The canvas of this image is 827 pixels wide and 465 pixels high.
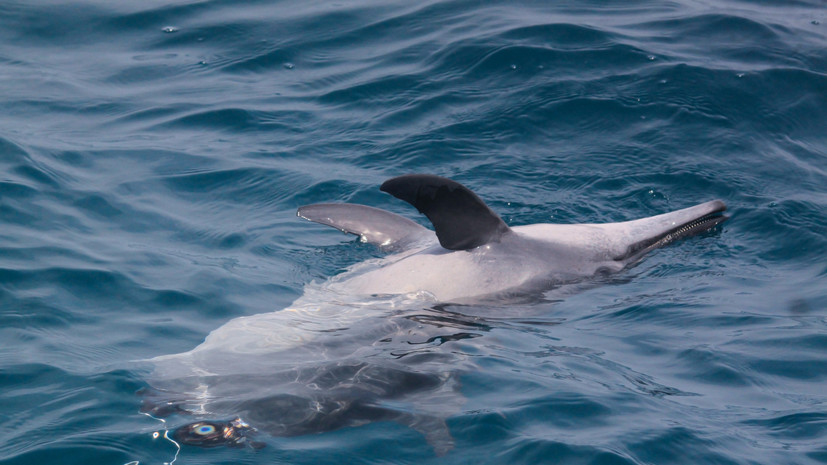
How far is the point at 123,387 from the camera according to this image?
648 cm

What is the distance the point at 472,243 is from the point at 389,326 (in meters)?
1.25

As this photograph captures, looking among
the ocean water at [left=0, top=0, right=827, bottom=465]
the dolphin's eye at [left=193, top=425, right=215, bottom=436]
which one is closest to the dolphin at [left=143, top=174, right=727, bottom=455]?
the dolphin's eye at [left=193, top=425, right=215, bottom=436]

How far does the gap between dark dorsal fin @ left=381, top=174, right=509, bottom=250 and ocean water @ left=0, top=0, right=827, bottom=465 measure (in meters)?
0.70

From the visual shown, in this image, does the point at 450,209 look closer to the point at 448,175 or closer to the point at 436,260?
the point at 436,260

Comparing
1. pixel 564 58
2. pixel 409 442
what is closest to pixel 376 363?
pixel 409 442

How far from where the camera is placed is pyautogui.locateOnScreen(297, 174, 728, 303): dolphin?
8.05 metres

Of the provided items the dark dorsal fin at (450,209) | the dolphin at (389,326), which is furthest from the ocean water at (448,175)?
the dark dorsal fin at (450,209)

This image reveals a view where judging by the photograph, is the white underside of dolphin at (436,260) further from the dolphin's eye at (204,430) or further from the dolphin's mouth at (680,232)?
the dolphin's eye at (204,430)

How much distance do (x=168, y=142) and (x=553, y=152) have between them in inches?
202

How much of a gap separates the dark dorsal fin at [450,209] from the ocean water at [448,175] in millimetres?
698

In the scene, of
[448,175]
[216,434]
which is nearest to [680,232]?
[448,175]

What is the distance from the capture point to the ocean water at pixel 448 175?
20.5 feet

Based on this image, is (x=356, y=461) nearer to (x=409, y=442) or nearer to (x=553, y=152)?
(x=409, y=442)

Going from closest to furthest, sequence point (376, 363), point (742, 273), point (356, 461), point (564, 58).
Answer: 1. point (356, 461)
2. point (376, 363)
3. point (742, 273)
4. point (564, 58)
